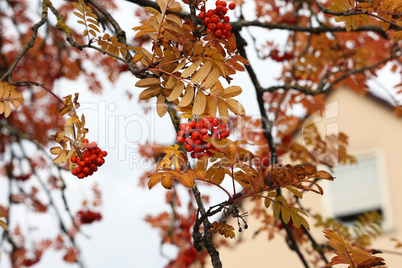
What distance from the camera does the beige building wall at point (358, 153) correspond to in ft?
24.6

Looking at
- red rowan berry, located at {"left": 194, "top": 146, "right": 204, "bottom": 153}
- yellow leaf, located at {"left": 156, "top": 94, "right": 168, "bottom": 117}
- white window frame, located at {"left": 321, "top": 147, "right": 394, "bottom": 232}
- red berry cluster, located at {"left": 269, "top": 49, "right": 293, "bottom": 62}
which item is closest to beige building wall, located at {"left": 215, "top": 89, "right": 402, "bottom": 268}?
white window frame, located at {"left": 321, "top": 147, "right": 394, "bottom": 232}

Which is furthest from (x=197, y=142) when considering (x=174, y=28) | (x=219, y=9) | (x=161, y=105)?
(x=219, y=9)

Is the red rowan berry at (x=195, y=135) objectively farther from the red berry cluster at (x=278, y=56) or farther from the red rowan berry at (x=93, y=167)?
the red berry cluster at (x=278, y=56)

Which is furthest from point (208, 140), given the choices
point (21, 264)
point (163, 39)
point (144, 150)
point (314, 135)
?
point (21, 264)

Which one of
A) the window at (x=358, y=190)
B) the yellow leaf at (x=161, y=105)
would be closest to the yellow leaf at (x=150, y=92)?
the yellow leaf at (x=161, y=105)

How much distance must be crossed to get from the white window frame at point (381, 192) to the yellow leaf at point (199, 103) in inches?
260

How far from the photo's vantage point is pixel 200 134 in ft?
3.93

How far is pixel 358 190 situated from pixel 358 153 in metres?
0.76

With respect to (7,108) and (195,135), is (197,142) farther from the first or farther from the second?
(7,108)

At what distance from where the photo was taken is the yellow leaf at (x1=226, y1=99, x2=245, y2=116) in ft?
4.12

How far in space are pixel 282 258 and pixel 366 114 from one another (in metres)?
3.12

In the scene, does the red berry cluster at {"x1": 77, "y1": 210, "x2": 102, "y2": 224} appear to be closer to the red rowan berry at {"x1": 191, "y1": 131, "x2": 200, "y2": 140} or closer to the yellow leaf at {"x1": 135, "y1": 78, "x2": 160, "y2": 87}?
the yellow leaf at {"x1": 135, "y1": 78, "x2": 160, "y2": 87}

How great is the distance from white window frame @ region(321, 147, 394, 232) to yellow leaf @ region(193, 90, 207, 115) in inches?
260

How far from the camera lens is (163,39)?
136cm
